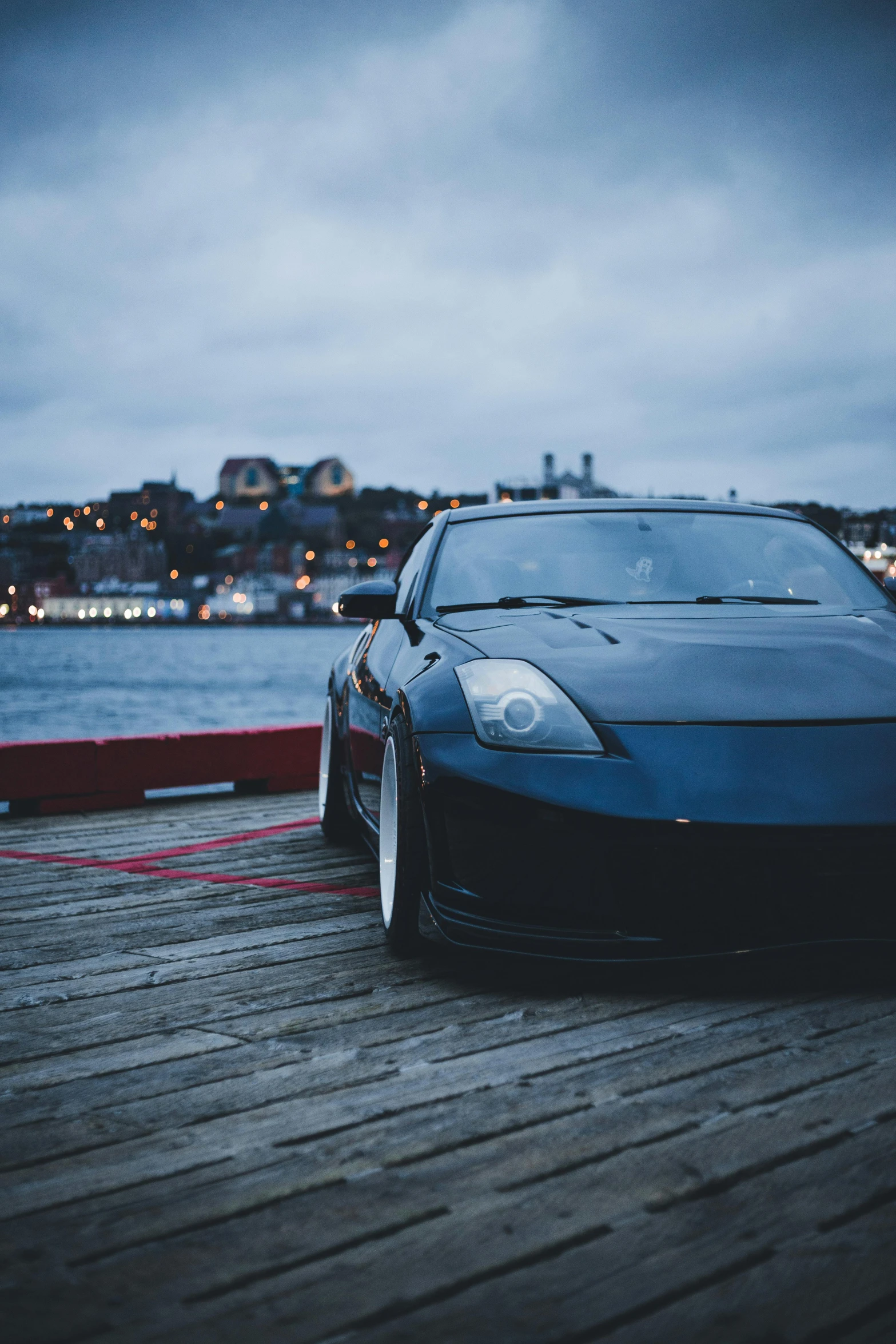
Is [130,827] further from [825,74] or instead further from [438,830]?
[825,74]

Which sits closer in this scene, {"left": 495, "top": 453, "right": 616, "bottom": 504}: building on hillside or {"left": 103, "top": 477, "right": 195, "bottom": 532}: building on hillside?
{"left": 495, "top": 453, "right": 616, "bottom": 504}: building on hillside

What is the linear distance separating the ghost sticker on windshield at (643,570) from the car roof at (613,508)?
1.03 feet

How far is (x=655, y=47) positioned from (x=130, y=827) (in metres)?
30.7

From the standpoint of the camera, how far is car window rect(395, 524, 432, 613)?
157 inches

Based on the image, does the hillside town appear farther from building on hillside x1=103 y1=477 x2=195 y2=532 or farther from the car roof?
the car roof

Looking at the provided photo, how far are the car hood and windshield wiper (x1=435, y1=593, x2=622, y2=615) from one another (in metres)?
0.17

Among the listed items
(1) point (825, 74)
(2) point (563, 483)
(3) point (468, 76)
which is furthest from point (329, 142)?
(1) point (825, 74)

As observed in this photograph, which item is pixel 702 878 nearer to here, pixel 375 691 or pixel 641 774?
pixel 641 774

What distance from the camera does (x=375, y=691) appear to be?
3.91 m

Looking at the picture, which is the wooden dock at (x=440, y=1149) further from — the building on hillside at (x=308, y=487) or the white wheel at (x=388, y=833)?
the building on hillside at (x=308, y=487)

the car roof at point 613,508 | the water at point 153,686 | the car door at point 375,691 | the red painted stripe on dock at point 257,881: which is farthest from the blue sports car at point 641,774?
the water at point 153,686

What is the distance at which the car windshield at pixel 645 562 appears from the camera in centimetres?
357

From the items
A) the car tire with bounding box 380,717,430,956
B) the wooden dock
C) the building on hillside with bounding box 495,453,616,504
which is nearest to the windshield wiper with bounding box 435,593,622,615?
the car tire with bounding box 380,717,430,956

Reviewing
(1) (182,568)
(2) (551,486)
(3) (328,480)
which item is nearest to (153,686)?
(2) (551,486)
